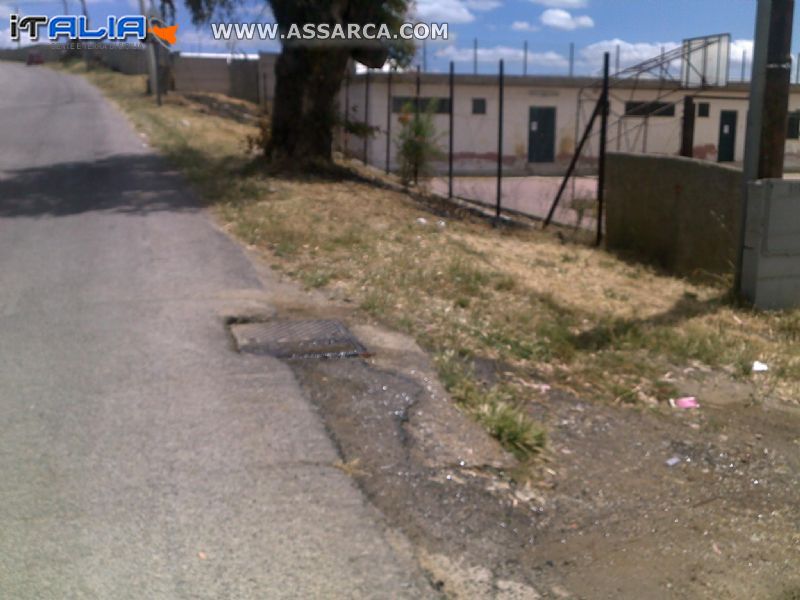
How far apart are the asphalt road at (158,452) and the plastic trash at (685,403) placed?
2574 mm

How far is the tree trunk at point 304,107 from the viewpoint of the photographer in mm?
15164

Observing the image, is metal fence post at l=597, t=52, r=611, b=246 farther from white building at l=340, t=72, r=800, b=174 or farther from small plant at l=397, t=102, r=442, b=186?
white building at l=340, t=72, r=800, b=174

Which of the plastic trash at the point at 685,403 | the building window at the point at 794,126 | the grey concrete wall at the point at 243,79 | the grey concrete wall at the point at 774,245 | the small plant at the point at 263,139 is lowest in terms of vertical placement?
the plastic trash at the point at 685,403

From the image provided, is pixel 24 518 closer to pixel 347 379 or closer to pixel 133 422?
pixel 133 422

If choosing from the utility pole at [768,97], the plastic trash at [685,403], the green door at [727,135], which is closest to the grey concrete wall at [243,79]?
the green door at [727,135]

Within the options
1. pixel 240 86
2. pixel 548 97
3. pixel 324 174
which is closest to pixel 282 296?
pixel 324 174

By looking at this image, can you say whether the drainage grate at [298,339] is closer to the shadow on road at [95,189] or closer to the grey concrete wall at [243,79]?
the shadow on road at [95,189]

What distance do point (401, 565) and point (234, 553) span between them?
74cm

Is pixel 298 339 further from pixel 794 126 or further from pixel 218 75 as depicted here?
pixel 218 75

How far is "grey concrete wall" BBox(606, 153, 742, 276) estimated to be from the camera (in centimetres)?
1032

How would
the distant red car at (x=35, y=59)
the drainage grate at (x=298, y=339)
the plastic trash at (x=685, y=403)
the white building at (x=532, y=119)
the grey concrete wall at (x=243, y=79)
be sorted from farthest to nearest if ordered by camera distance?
1. the distant red car at (x=35, y=59)
2. the grey concrete wall at (x=243, y=79)
3. the white building at (x=532, y=119)
4. the drainage grate at (x=298, y=339)
5. the plastic trash at (x=685, y=403)

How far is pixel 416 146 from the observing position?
18500 millimetres

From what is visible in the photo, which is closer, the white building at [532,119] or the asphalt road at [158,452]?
the asphalt road at [158,452]

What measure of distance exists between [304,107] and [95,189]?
3.69 meters
